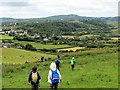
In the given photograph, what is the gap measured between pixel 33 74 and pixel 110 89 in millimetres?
6248

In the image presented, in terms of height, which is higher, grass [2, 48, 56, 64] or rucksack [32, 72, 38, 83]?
rucksack [32, 72, 38, 83]

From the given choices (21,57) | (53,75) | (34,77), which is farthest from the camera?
(21,57)

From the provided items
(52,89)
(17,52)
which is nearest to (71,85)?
(52,89)

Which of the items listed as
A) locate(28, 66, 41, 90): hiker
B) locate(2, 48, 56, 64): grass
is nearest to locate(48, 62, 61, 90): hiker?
locate(28, 66, 41, 90): hiker

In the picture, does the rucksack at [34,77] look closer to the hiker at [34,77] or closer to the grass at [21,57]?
the hiker at [34,77]

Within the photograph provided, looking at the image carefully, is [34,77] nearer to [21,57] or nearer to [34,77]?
[34,77]

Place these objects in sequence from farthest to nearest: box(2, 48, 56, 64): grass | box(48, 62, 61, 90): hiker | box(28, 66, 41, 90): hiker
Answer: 1. box(2, 48, 56, 64): grass
2. box(28, 66, 41, 90): hiker
3. box(48, 62, 61, 90): hiker

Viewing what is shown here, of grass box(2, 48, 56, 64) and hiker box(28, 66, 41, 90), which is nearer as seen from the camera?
hiker box(28, 66, 41, 90)

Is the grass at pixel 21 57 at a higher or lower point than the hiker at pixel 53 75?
lower

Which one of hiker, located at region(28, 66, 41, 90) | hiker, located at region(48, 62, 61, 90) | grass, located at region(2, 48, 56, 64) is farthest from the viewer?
grass, located at region(2, 48, 56, 64)

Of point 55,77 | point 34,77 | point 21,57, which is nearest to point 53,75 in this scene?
Result: point 55,77

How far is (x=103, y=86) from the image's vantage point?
20750 millimetres

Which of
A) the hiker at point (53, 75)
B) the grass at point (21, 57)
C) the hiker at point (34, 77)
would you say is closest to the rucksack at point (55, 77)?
the hiker at point (53, 75)

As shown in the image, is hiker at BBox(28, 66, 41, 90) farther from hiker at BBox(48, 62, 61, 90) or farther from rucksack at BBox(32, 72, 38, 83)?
hiker at BBox(48, 62, 61, 90)
